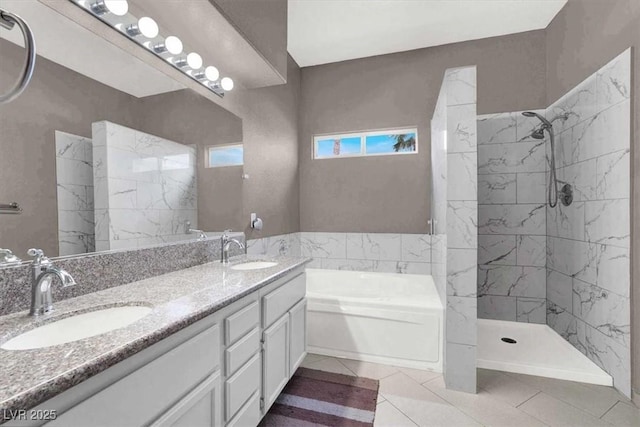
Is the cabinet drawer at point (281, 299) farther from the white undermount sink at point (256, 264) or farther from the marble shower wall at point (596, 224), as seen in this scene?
the marble shower wall at point (596, 224)

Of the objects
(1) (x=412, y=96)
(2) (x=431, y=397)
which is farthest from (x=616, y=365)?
(1) (x=412, y=96)

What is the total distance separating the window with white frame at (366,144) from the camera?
332 centimetres

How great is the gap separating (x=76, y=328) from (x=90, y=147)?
0.76 metres

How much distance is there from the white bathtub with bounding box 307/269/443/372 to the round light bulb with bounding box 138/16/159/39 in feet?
6.78

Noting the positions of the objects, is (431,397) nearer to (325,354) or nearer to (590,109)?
(325,354)

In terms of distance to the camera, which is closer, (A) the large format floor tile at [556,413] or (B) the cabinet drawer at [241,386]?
(B) the cabinet drawer at [241,386]

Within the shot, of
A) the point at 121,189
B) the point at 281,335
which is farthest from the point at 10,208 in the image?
the point at 281,335

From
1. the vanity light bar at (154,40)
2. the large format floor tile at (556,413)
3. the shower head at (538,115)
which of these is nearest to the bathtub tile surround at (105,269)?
the vanity light bar at (154,40)

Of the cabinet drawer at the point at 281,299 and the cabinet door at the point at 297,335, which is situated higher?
the cabinet drawer at the point at 281,299

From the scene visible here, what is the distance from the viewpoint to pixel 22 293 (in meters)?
1.01

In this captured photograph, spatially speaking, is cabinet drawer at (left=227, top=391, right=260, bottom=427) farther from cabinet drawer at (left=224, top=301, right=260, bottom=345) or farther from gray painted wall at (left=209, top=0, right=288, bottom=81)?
gray painted wall at (left=209, top=0, right=288, bottom=81)

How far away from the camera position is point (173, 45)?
5.48 ft

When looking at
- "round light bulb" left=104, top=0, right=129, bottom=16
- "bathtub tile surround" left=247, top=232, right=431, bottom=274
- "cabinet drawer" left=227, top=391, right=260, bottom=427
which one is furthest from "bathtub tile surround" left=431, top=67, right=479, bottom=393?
"round light bulb" left=104, top=0, right=129, bottom=16

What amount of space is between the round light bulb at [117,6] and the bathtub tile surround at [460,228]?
1895 millimetres
